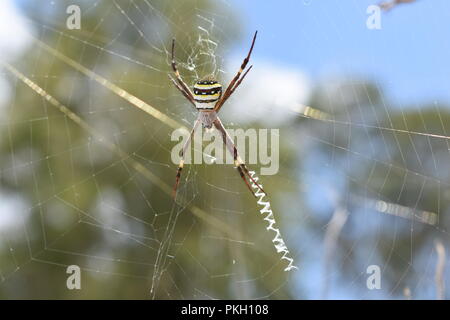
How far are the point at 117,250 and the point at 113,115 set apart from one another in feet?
14.5

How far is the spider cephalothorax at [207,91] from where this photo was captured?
23.0 feet

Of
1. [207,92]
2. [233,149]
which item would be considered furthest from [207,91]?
[233,149]

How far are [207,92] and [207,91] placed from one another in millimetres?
12

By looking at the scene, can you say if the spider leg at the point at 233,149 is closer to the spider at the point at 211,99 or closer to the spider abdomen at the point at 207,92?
the spider at the point at 211,99

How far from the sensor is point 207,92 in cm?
705

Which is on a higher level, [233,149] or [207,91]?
[207,91]

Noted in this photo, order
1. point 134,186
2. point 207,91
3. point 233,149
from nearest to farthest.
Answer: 1. point 207,91
2. point 233,149
3. point 134,186

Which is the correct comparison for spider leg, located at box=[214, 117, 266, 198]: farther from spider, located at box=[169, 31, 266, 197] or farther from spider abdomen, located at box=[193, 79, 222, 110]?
spider abdomen, located at box=[193, 79, 222, 110]

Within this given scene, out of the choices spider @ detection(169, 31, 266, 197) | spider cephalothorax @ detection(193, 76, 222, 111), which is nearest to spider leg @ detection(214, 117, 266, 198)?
spider @ detection(169, 31, 266, 197)

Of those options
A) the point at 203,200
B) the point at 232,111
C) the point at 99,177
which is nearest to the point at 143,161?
the point at 99,177

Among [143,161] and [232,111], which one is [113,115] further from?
[232,111]

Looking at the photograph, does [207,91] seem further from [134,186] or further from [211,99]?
[134,186]

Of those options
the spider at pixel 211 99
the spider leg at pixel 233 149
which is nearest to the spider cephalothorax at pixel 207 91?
the spider at pixel 211 99

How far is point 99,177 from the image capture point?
22141mm
